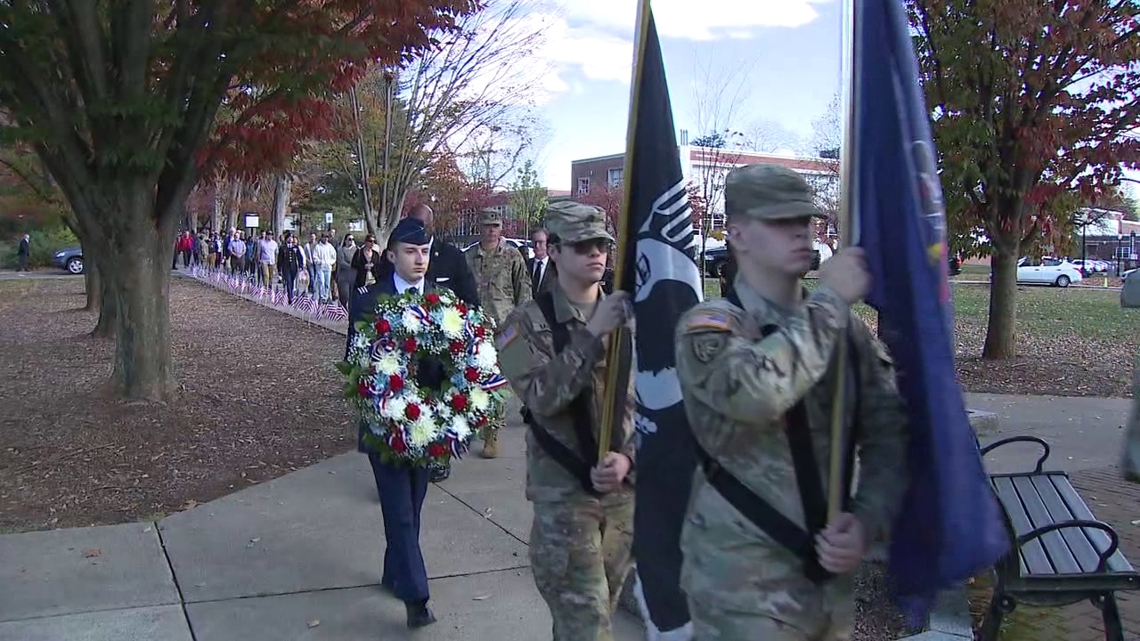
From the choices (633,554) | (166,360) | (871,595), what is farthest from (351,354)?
(166,360)

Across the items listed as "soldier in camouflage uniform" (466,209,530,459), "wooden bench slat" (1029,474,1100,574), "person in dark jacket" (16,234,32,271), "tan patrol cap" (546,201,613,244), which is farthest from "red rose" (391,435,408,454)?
"person in dark jacket" (16,234,32,271)

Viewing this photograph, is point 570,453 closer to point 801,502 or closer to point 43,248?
point 801,502

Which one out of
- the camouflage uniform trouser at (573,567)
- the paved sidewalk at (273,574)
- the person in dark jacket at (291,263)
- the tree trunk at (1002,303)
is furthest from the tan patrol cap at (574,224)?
the person in dark jacket at (291,263)

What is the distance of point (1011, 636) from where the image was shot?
4.88 metres

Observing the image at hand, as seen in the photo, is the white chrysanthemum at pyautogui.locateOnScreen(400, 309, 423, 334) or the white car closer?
the white chrysanthemum at pyautogui.locateOnScreen(400, 309, 423, 334)

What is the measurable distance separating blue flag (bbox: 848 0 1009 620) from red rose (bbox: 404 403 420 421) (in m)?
2.80

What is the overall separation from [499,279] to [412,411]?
4824 millimetres

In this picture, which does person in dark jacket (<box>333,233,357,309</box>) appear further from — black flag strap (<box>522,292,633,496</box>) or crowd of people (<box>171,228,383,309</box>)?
black flag strap (<box>522,292,633,496</box>)

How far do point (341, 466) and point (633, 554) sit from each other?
4.76m

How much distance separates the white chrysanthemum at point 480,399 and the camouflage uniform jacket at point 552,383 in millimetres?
1483

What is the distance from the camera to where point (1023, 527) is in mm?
4586

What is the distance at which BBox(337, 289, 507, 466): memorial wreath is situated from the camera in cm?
489

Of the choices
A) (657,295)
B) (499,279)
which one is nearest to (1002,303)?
(499,279)

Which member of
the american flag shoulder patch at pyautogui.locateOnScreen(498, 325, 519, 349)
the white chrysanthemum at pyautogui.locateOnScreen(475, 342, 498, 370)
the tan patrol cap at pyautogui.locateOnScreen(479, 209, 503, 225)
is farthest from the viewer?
the tan patrol cap at pyautogui.locateOnScreen(479, 209, 503, 225)
